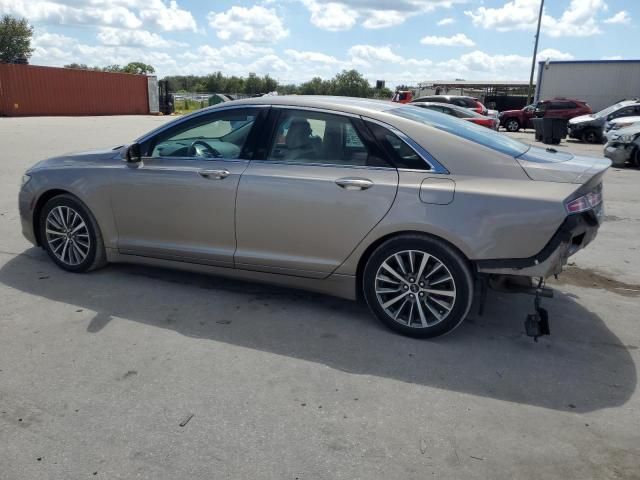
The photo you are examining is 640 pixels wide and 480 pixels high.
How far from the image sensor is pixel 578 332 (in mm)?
4082

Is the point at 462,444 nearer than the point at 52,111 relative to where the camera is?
Answer: Yes

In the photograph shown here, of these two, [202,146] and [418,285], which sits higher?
[202,146]

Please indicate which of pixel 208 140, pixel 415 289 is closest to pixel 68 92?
pixel 208 140

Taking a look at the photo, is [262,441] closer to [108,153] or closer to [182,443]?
[182,443]

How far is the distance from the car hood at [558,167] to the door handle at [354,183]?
1010 mm

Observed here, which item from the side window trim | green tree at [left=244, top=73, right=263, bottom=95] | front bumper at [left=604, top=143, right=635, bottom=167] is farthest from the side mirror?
green tree at [left=244, top=73, right=263, bottom=95]

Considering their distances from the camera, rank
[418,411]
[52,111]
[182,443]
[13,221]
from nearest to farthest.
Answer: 1. [182,443]
2. [418,411]
3. [13,221]
4. [52,111]

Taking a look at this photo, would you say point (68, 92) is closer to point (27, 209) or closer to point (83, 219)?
point (27, 209)

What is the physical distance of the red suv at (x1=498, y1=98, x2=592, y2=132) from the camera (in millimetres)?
28016

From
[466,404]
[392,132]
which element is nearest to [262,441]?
[466,404]

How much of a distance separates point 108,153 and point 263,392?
280 cm

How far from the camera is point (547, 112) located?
2820 centimetres

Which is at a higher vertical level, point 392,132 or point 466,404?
point 392,132

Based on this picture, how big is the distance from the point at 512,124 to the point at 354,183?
28.7 meters
